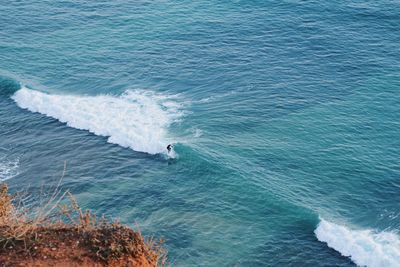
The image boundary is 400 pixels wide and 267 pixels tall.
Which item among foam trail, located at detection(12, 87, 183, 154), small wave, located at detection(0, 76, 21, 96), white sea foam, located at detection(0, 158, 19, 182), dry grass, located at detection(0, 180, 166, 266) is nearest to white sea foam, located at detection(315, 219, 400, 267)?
foam trail, located at detection(12, 87, 183, 154)

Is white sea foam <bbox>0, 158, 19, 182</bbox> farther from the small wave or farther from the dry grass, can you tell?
the dry grass

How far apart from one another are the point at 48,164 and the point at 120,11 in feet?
141

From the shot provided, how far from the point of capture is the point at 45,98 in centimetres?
7250

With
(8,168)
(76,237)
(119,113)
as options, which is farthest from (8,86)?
(76,237)

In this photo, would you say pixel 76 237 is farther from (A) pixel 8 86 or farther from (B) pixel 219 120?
(A) pixel 8 86

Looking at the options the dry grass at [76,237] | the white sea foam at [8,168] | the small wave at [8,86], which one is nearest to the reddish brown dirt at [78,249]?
the dry grass at [76,237]

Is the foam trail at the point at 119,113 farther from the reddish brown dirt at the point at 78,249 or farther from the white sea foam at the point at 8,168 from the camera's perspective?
the reddish brown dirt at the point at 78,249

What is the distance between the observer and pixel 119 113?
2739 inches

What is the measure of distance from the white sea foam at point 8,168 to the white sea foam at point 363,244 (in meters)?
28.5

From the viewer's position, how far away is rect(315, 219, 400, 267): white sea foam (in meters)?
47.8

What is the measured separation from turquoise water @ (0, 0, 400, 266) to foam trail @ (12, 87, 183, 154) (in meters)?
0.21

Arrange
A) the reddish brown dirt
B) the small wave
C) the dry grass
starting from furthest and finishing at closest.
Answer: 1. the small wave
2. the dry grass
3. the reddish brown dirt

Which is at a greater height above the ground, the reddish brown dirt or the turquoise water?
the reddish brown dirt

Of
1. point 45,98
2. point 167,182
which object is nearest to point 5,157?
point 45,98
